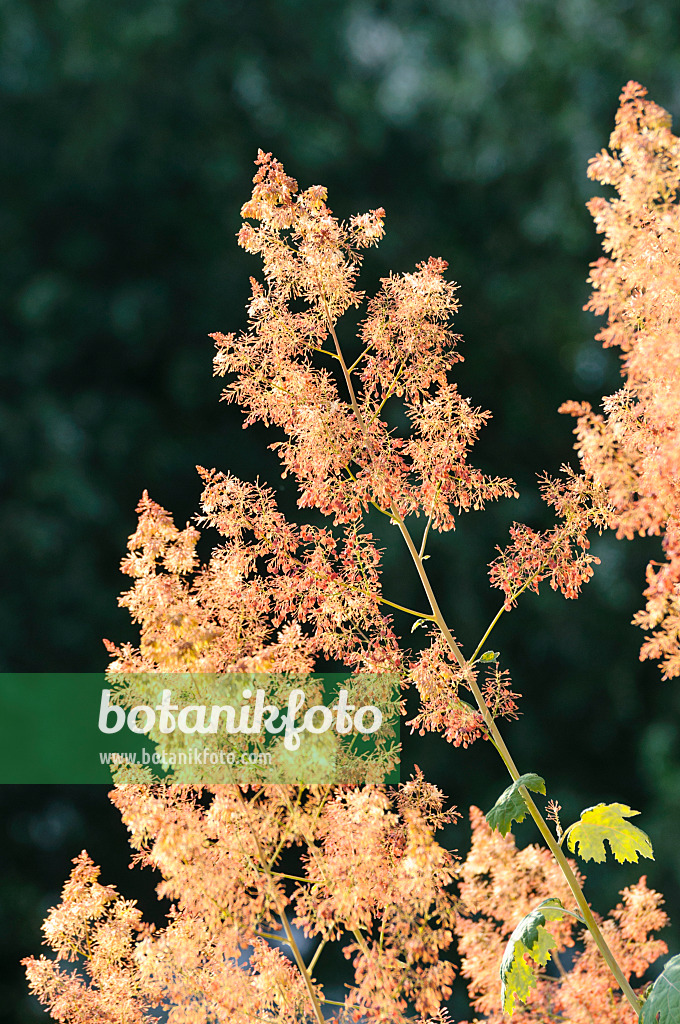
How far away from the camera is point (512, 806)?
0.87 meters

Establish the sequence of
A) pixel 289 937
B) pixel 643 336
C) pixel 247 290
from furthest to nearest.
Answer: pixel 247 290 < pixel 289 937 < pixel 643 336

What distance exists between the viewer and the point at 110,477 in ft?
18.5

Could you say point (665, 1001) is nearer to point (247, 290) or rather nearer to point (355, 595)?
point (355, 595)

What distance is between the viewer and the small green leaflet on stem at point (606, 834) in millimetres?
877

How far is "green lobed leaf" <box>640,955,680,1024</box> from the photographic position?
2.69 feet

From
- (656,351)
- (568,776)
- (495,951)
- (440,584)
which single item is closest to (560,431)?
(440,584)

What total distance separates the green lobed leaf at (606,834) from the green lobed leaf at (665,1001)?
96mm

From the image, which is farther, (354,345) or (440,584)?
(440,584)

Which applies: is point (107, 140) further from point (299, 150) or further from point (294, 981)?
point (294, 981)

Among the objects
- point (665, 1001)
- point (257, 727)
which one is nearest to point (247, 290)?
point (257, 727)

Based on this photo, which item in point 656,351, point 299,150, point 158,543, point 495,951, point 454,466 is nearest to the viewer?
point 656,351

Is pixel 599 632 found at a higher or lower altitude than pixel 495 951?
higher

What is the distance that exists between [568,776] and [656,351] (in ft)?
17.5

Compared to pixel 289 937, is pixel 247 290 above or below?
above
